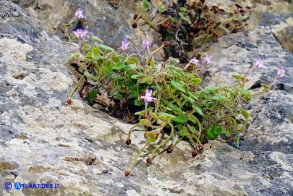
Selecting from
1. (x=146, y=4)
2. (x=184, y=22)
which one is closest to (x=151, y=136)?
(x=146, y=4)

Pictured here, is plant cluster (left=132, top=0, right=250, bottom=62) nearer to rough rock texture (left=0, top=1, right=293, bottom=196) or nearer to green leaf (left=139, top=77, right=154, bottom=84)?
rough rock texture (left=0, top=1, right=293, bottom=196)

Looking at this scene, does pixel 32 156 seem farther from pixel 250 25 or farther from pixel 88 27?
pixel 250 25

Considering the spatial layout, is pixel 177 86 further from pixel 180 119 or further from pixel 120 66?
pixel 120 66

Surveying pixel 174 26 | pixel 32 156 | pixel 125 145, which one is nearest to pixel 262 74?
pixel 174 26

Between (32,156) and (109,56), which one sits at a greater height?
(109,56)

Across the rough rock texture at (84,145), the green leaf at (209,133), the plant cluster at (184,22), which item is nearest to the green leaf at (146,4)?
the plant cluster at (184,22)

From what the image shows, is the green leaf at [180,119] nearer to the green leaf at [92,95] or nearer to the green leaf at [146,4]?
the green leaf at [92,95]
